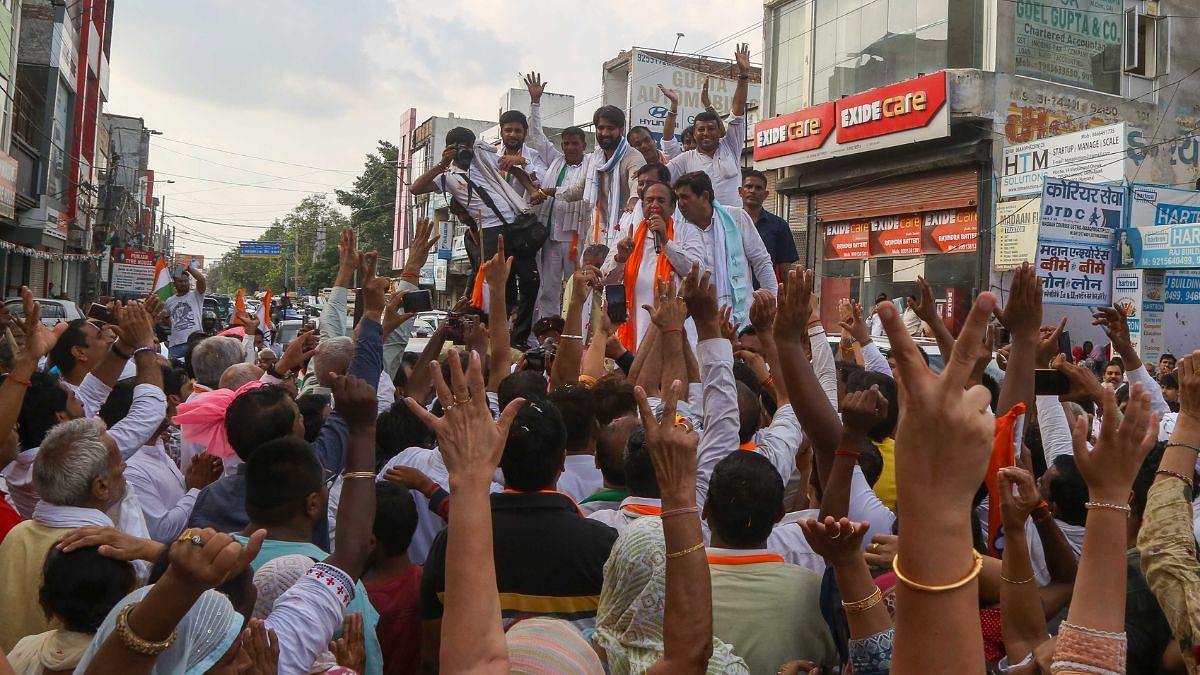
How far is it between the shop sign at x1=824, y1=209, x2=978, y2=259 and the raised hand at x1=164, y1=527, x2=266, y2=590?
19824 mm

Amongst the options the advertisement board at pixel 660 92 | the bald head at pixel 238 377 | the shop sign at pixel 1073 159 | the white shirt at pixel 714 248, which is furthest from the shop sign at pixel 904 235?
the bald head at pixel 238 377

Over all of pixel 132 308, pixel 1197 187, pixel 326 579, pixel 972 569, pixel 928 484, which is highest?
pixel 1197 187

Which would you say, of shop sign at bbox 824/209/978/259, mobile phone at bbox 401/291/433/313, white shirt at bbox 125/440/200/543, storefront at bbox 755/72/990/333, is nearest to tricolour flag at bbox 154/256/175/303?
mobile phone at bbox 401/291/433/313

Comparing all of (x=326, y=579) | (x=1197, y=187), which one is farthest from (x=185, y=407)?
(x=1197, y=187)

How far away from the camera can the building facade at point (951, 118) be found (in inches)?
774

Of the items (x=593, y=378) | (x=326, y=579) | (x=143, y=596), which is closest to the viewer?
(x=143, y=596)

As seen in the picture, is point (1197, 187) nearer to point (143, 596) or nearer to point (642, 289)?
point (642, 289)

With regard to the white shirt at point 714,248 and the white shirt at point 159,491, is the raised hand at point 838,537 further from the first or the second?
the white shirt at point 714,248

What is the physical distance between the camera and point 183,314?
1173cm

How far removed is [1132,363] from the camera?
15.8 ft

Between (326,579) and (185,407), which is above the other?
(185,407)

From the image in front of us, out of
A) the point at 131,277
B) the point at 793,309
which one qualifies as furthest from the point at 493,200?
the point at 131,277

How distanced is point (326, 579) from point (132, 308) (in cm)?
289

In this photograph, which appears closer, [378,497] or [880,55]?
[378,497]
